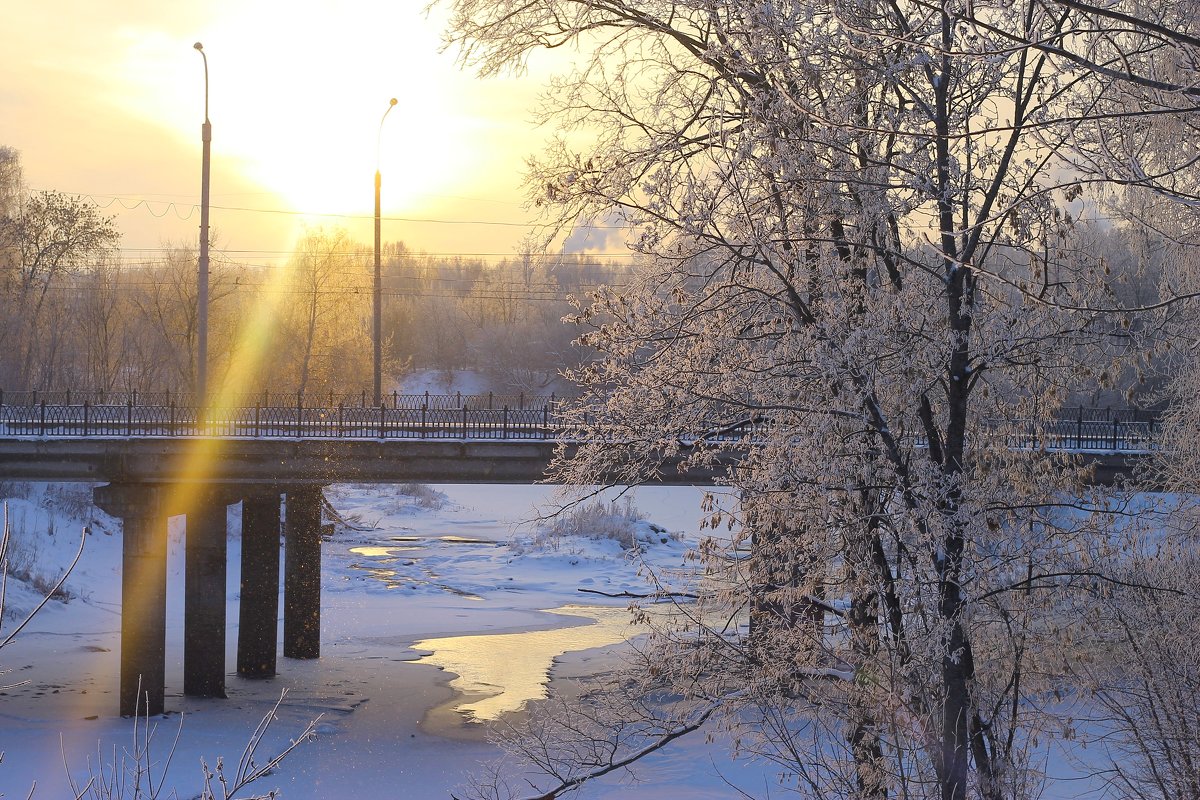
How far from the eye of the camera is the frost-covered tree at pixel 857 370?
739 cm

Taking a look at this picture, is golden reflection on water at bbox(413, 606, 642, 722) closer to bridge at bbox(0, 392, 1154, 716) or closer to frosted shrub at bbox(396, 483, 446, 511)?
bridge at bbox(0, 392, 1154, 716)

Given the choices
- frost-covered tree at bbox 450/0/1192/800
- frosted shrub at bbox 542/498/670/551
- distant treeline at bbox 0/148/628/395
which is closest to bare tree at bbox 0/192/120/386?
distant treeline at bbox 0/148/628/395

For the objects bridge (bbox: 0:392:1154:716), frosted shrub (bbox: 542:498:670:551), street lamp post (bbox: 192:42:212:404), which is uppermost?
street lamp post (bbox: 192:42:212:404)

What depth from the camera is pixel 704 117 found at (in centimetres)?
828

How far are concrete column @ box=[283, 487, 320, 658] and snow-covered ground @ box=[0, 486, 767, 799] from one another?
0.62 m

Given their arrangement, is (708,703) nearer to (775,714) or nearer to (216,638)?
(775,714)

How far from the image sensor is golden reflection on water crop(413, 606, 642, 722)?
71.8 ft

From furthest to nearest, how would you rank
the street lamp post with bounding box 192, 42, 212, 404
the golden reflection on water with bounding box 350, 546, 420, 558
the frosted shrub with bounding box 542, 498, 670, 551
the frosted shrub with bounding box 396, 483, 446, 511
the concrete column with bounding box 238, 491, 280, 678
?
1. the frosted shrub with bounding box 396, 483, 446, 511
2. the frosted shrub with bounding box 542, 498, 670, 551
3. the golden reflection on water with bounding box 350, 546, 420, 558
4. the concrete column with bounding box 238, 491, 280, 678
5. the street lamp post with bounding box 192, 42, 212, 404

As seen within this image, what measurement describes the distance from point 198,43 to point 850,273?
2028 cm

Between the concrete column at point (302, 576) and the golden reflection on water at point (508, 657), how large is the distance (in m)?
2.71

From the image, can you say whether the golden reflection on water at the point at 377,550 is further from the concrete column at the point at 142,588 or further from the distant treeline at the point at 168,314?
the concrete column at the point at 142,588

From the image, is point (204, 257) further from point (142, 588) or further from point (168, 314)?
point (168, 314)

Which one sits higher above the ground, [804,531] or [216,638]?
[804,531]

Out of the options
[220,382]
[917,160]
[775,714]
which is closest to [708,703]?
[775,714]
